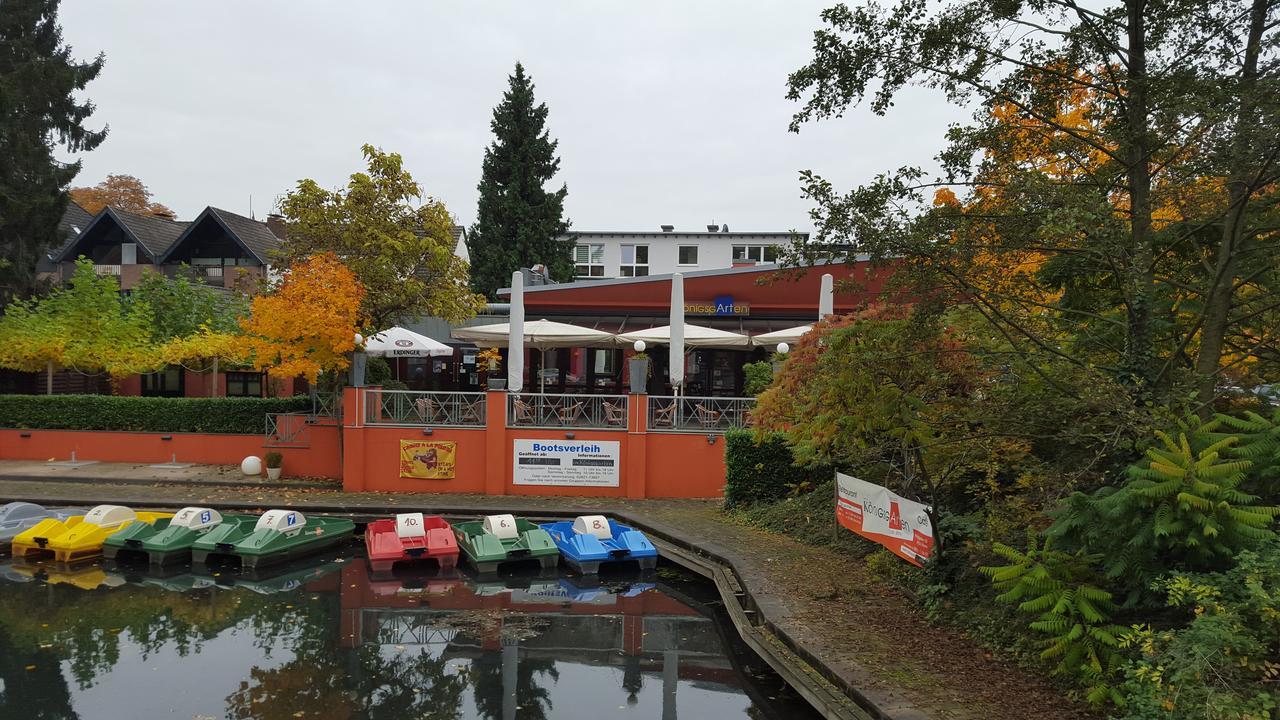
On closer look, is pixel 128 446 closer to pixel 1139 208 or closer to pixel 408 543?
pixel 408 543

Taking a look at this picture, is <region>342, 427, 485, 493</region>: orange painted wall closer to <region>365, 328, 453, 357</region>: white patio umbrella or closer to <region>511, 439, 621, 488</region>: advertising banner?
<region>511, 439, 621, 488</region>: advertising banner

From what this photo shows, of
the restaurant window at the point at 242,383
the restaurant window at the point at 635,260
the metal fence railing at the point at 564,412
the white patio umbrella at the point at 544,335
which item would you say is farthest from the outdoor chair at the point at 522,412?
the restaurant window at the point at 635,260

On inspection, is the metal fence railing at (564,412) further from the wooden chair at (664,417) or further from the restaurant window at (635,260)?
the restaurant window at (635,260)

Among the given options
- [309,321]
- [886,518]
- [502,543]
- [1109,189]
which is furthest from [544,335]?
[1109,189]

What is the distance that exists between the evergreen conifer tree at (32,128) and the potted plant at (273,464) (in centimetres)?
1153

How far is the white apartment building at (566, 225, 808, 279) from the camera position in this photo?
3909cm

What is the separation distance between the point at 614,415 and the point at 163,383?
19.7m

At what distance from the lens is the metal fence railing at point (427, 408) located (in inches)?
683

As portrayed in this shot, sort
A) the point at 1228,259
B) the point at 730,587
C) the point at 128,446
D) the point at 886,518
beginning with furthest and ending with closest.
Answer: the point at 128,446 → the point at 730,587 → the point at 886,518 → the point at 1228,259

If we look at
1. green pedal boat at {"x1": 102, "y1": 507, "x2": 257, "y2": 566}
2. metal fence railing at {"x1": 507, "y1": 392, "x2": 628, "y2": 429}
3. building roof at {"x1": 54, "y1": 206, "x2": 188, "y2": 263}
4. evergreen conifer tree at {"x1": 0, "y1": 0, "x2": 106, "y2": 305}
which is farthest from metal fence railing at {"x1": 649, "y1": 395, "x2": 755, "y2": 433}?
building roof at {"x1": 54, "y1": 206, "x2": 188, "y2": 263}

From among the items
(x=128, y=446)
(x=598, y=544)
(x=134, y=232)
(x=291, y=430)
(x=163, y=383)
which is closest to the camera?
(x=598, y=544)

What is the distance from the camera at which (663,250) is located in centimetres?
3972

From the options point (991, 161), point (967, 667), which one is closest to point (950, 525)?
point (967, 667)

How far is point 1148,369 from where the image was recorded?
7.32 m
